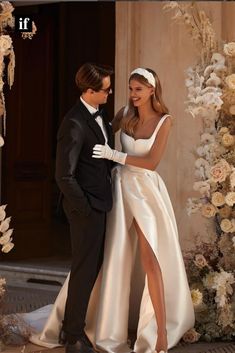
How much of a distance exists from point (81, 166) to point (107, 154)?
0.18 meters

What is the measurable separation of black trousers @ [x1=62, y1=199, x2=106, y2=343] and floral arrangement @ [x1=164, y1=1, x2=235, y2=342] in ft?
3.02

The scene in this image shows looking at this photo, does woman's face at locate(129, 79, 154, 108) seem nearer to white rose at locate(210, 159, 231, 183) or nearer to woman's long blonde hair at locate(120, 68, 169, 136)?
woman's long blonde hair at locate(120, 68, 169, 136)

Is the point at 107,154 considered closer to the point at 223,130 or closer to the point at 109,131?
the point at 109,131

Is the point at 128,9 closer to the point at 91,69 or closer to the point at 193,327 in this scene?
the point at 91,69

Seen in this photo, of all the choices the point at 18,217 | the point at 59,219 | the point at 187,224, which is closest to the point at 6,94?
the point at 18,217

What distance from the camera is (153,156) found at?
5.12m

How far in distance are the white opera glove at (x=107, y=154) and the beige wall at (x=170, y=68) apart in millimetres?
2253

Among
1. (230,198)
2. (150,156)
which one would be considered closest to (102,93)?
(150,156)

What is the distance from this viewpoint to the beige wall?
7324 mm

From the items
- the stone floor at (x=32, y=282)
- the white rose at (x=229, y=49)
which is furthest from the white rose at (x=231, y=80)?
the stone floor at (x=32, y=282)

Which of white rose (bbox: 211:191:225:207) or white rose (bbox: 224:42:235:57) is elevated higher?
white rose (bbox: 224:42:235:57)

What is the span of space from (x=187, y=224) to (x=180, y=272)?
1.94 metres

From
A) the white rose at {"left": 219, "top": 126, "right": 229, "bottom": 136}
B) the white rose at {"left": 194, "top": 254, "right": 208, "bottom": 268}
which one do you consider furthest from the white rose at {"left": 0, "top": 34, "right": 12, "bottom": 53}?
the white rose at {"left": 194, "top": 254, "right": 208, "bottom": 268}

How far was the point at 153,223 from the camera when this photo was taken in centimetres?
520
